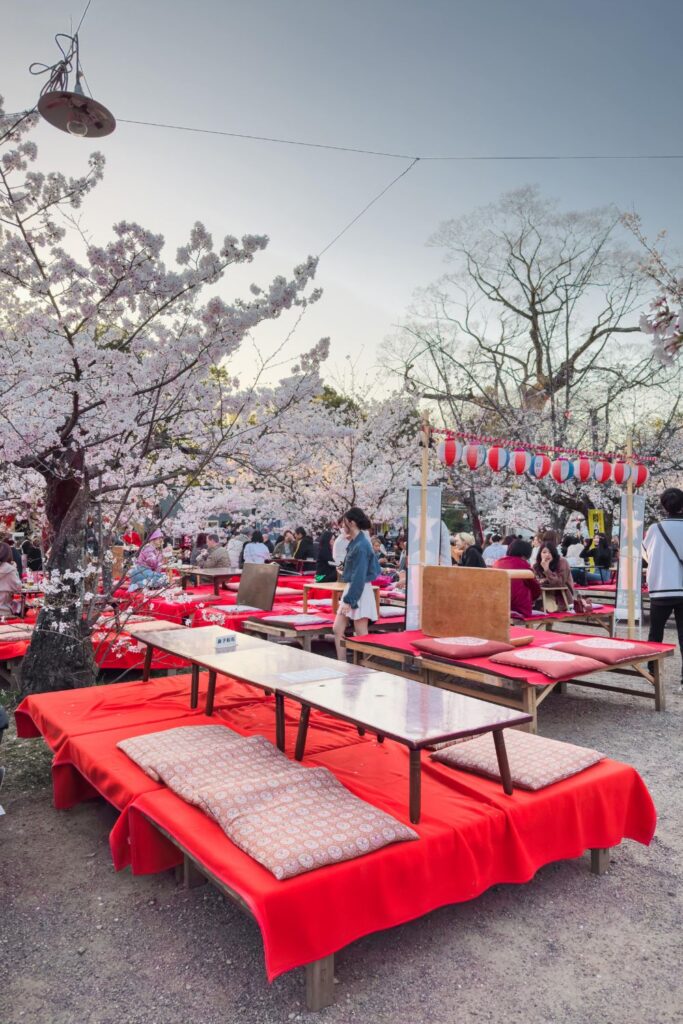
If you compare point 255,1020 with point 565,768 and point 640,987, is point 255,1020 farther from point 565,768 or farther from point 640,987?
point 565,768

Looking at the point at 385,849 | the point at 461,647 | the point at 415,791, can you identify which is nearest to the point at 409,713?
the point at 415,791

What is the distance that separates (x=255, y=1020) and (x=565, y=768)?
5.12ft

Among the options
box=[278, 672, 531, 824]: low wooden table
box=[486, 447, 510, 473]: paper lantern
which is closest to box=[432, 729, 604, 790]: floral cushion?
box=[278, 672, 531, 824]: low wooden table

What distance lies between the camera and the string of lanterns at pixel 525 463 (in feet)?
25.7

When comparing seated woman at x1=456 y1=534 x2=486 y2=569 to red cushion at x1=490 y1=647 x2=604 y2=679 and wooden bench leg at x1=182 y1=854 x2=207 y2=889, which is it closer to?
red cushion at x1=490 y1=647 x2=604 y2=679

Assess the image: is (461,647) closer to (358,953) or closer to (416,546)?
(416,546)

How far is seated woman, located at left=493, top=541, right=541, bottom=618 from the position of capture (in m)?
6.98

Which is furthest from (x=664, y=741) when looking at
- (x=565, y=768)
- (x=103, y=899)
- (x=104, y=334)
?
(x=104, y=334)

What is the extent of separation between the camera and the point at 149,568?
6.42 m

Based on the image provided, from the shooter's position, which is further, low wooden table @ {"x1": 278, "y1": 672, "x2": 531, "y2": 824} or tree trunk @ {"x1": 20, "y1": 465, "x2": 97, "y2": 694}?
tree trunk @ {"x1": 20, "y1": 465, "x2": 97, "y2": 694}

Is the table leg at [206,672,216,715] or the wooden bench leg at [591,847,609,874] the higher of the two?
the table leg at [206,672,216,715]

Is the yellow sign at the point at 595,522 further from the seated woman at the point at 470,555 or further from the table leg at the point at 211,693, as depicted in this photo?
the table leg at the point at 211,693

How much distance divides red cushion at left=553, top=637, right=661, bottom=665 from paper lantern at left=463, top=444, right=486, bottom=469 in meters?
3.09

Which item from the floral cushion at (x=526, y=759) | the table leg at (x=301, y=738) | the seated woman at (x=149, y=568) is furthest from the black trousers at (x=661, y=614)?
the seated woman at (x=149, y=568)
